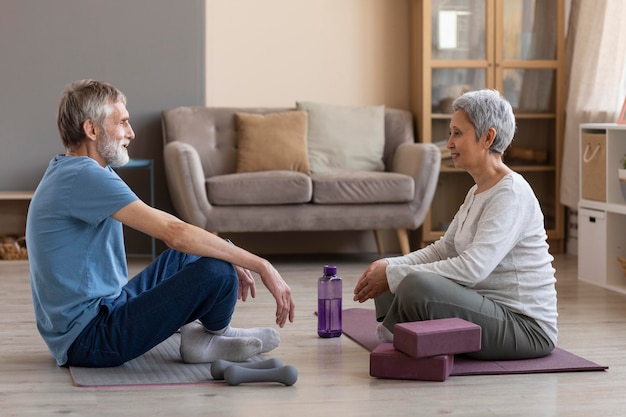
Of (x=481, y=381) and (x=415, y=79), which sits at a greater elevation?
(x=415, y=79)

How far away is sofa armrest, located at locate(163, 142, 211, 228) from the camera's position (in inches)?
206

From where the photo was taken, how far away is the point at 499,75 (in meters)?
5.96

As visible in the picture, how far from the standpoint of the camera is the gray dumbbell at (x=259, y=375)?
2.76 metres

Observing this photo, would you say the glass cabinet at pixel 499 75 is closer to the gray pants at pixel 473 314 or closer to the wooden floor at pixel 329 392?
the wooden floor at pixel 329 392

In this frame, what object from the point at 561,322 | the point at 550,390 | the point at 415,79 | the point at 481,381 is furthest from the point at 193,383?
the point at 415,79

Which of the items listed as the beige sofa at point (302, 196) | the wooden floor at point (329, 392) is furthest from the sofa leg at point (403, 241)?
the wooden floor at point (329, 392)

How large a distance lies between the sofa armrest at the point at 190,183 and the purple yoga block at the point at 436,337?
2.57 metres

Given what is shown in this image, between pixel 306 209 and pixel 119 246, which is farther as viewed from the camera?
pixel 306 209

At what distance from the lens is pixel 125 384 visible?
2766 mm

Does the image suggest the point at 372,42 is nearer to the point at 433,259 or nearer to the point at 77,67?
the point at 77,67

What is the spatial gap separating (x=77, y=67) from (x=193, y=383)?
11.7 feet

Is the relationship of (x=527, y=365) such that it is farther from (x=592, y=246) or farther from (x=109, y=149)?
(x=592, y=246)

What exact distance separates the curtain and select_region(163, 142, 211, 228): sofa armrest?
7.09 ft

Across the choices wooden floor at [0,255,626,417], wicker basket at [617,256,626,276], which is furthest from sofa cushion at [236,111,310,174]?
wooden floor at [0,255,626,417]
